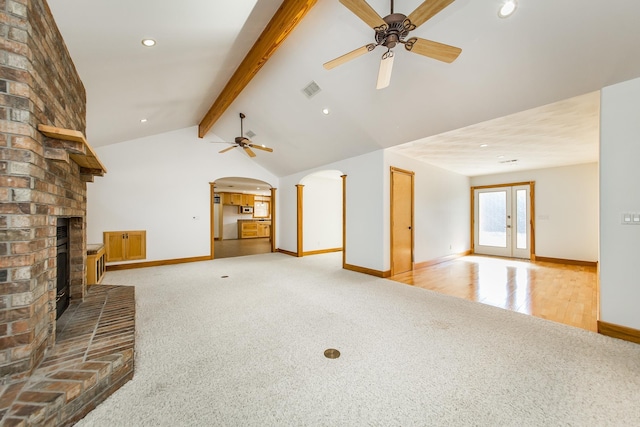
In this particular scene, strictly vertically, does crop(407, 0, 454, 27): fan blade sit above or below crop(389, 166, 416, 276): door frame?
above

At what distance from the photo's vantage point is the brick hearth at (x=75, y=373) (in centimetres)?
126

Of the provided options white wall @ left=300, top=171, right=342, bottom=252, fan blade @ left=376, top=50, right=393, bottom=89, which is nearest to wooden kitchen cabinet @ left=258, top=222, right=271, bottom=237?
white wall @ left=300, top=171, right=342, bottom=252

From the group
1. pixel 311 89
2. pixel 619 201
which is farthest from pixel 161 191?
pixel 619 201

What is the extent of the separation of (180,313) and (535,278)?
5848mm

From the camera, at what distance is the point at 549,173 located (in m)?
5.94

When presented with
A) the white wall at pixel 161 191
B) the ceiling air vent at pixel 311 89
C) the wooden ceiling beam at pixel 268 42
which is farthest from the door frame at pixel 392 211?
the white wall at pixel 161 191

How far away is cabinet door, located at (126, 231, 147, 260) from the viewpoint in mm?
5258

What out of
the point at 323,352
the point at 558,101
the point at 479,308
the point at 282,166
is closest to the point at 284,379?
the point at 323,352

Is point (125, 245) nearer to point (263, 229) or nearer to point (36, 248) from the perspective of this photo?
point (36, 248)

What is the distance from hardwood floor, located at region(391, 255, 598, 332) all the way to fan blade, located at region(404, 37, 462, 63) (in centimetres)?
302

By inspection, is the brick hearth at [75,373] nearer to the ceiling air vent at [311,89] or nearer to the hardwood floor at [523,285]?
the ceiling air vent at [311,89]

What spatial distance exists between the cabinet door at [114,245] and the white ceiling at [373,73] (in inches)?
73.6

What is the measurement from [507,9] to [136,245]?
6.93 meters

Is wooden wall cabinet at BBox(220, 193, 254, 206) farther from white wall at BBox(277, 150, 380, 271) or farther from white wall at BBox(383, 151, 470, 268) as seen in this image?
white wall at BBox(383, 151, 470, 268)
